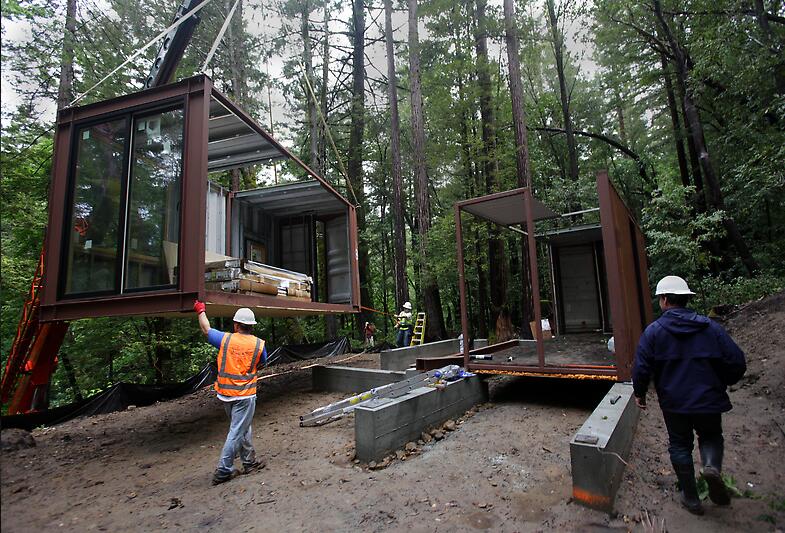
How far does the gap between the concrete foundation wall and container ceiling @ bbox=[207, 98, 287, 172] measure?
16.9 feet

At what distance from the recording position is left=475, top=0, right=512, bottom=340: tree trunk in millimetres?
14219

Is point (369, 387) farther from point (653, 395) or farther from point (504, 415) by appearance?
point (653, 395)

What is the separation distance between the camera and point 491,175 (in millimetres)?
15688

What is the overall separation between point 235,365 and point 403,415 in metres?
2.13

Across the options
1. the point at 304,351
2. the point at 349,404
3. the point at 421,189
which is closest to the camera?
the point at 349,404

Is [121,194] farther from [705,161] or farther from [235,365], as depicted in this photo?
[705,161]

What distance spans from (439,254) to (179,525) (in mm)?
13010

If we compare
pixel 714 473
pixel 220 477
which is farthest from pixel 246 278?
pixel 714 473

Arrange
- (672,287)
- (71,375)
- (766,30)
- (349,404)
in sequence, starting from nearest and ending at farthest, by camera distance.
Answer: (672,287), (349,404), (766,30), (71,375)

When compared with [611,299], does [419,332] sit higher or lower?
lower

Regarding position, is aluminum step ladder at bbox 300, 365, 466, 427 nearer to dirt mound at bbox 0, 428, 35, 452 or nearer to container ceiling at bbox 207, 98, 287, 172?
dirt mound at bbox 0, 428, 35, 452

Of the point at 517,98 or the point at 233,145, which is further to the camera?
the point at 517,98

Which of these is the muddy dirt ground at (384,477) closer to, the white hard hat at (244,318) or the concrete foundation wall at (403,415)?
the concrete foundation wall at (403,415)

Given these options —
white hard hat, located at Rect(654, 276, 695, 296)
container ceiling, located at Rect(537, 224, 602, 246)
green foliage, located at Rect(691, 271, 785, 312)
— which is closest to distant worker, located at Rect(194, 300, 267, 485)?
white hard hat, located at Rect(654, 276, 695, 296)
